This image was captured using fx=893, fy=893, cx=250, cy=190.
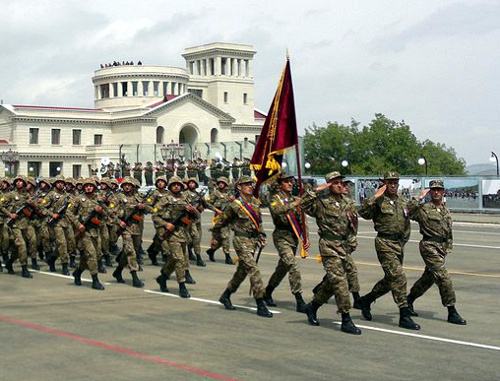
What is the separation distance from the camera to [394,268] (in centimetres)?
1116

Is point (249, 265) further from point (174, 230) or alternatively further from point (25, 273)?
point (25, 273)

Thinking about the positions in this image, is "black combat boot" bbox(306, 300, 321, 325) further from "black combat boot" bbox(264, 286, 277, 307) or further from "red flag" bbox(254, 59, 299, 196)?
"red flag" bbox(254, 59, 299, 196)

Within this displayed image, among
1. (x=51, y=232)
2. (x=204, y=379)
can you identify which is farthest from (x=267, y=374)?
(x=51, y=232)

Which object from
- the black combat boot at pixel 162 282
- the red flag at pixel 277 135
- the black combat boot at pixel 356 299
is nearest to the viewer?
the black combat boot at pixel 356 299

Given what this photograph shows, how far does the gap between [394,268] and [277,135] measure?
3052 millimetres

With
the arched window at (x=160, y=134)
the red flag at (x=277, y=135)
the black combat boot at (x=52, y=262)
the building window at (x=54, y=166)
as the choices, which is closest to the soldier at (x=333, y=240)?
the red flag at (x=277, y=135)

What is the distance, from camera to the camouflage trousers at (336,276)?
10570 mm

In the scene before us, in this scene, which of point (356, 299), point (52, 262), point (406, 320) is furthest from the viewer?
point (52, 262)

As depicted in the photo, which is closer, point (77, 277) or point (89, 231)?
point (89, 231)

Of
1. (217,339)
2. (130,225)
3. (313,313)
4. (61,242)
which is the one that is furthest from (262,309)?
(61,242)

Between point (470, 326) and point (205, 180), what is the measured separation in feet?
126

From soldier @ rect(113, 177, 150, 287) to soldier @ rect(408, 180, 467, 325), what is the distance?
220 inches

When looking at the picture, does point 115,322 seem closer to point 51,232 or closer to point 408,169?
point 51,232

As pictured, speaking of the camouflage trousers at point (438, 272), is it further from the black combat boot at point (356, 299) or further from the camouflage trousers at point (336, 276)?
the camouflage trousers at point (336, 276)
